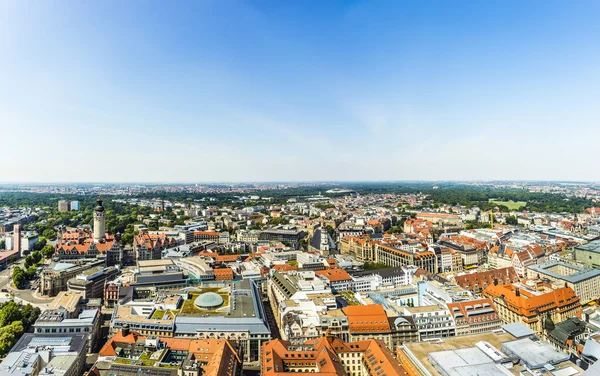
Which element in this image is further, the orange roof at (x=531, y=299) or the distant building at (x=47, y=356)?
the orange roof at (x=531, y=299)

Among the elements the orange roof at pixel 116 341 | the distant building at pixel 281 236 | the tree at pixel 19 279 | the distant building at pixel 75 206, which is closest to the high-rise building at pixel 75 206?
the distant building at pixel 75 206

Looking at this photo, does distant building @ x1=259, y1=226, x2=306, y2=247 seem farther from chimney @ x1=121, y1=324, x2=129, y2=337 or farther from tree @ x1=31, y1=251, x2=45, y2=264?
chimney @ x1=121, y1=324, x2=129, y2=337

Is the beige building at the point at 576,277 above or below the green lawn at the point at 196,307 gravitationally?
below

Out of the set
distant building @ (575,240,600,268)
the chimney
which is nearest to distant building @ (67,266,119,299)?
the chimney

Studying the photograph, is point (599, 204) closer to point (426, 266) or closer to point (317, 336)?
point (426, 266)

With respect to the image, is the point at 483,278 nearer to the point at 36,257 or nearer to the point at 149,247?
the point at 149,247

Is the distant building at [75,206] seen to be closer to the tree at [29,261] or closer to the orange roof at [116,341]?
the tree at [29,261]

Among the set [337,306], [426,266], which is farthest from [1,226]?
[426,266]

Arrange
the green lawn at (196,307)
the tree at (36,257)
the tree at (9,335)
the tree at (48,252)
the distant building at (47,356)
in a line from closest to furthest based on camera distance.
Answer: the distant building at (47,356)
the tree at (9,335)
the green lawn at (196,307)
the tree at (36,257)
the tree at (48,252)
